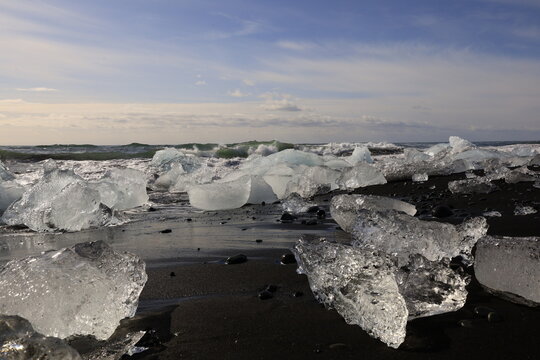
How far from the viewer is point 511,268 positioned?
186cm

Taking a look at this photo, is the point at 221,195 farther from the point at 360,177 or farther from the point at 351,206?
the point at 351,206

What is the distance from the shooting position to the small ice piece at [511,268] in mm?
1778

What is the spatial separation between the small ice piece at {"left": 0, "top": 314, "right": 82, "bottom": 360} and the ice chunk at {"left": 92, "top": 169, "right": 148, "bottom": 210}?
428 cm

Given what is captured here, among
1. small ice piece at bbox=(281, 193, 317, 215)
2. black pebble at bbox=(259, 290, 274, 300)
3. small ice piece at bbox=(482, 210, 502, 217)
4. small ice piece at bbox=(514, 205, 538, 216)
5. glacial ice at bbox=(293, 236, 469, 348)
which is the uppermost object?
glacial ice at bbox=(293, 236, 469, 348)

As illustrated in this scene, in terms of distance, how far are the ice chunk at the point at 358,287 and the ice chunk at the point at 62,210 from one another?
3193 millimetres

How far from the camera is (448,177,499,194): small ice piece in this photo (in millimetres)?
5188

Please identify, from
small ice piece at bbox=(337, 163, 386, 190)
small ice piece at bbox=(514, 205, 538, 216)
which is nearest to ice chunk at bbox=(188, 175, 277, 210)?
small ice piece at bbox=(337, 163, 386, 190)

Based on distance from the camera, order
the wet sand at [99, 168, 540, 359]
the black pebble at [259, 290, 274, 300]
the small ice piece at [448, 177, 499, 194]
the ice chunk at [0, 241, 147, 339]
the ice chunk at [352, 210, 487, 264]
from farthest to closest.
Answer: the small ice piece at [448, 177, 499, 194] → the ice chunk at [352, 210, 487, 264] → the black pebble at [259, 290, 274, 300] → the ice chunk at [0, 241, 147, 339] → the wet sand at [99, 168, 540, 359]

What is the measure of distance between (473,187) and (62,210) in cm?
449

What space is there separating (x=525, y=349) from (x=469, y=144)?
11160mm

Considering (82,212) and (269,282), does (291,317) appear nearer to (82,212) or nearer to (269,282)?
(269,282)

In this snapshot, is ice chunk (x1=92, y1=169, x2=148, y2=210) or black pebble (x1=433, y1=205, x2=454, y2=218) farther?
ice chunk (x1=92, y1=169, x2=148, y2=210)

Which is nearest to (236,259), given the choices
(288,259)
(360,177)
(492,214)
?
(288,259)

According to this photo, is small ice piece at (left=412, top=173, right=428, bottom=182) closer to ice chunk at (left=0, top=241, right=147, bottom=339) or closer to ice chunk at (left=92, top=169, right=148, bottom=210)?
ice chunk at (left=92, top=169, right=148, bottom=210)
